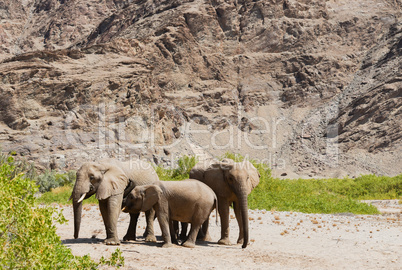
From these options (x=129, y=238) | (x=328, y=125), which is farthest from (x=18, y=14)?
(x=129, y=238)

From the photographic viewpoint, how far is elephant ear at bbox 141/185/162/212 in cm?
959

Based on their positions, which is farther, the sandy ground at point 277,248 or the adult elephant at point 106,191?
the adult elephant at point 106,191

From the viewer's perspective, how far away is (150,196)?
9.62 metres

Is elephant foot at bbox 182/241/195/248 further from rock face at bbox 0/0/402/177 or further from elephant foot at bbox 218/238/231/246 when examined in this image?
rock face at bbox 0/0/402/177

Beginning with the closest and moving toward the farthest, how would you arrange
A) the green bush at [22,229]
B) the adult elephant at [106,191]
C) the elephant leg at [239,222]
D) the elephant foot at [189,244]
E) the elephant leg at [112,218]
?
the green bush at [22,229] < the adult elephant at [106,191] < the elephant leg at [112,218] < the elephant foot at [189,244] < the elephant leg at [239,222]

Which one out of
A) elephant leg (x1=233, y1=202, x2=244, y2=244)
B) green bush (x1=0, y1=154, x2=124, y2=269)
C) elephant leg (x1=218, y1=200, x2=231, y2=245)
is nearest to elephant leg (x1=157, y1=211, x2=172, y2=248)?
elephant leg (x1=218, y1=200, x2=231, y2=245)

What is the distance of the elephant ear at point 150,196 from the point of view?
959cm

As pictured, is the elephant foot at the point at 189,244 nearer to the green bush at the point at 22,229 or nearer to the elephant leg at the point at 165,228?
the elephant leg at the point at 165,228

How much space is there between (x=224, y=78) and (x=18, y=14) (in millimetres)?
65148

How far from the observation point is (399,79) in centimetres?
6888

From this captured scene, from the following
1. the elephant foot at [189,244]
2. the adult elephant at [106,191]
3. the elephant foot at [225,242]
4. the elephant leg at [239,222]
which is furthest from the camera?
the elephant leg at [239,222]

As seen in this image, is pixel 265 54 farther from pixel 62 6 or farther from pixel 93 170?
pixel 93 170

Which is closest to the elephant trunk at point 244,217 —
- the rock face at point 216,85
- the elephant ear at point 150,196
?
the elephant ear at point 150,196

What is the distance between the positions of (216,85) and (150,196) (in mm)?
75388
